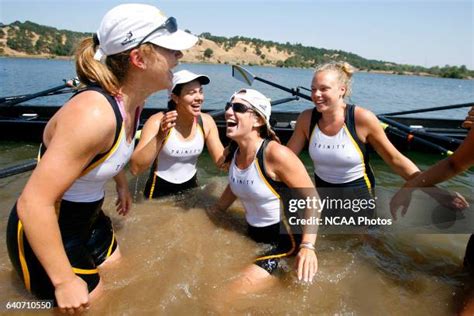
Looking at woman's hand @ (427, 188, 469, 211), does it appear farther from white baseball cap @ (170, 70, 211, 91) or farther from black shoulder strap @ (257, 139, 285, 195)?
white baseball cap @ (170, 70, 211, 91)

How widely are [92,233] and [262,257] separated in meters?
1.62

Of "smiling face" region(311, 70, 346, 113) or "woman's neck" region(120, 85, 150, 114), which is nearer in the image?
"woman's neck" region(120, 85, 150, 114)

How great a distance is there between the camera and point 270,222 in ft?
11.8

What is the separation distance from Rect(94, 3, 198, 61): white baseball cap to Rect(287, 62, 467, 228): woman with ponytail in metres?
2.18

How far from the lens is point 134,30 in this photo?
2.08 m

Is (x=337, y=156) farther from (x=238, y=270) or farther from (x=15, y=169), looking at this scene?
(x=15, y=169)

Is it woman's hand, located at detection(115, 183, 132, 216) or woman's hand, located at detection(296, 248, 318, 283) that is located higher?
woman's hand, located at detection(115, 183, 132, 216)

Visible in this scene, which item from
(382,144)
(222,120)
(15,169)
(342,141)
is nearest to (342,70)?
(342,141)

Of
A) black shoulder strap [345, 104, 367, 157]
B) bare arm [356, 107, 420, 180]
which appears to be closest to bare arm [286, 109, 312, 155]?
black shoulder strap [345, 104, 367, 157]

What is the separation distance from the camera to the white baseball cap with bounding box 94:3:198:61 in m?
2.08

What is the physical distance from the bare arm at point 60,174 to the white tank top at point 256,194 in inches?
64.5

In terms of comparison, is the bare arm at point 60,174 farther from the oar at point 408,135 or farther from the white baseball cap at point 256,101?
the oar at point 408,135

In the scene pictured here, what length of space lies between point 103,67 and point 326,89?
2.52 m

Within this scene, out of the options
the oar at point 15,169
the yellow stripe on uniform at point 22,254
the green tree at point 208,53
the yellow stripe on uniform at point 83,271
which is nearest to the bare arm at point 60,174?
the yellow stripe on uniform at point 83,271
